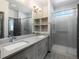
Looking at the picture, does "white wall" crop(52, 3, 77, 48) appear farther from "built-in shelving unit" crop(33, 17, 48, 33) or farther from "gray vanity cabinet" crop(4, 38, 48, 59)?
"gray vanity cabinet" crop(4, 38, 48, 59)

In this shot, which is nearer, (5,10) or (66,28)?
(5,10)

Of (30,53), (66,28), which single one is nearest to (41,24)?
(66,28)

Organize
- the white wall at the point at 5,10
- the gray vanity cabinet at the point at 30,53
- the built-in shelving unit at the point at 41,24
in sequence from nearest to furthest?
the gray vanity cabinet at the point at 30,53 < the white wall at the point at 5,10 < the built-in shelving unit at the point at 41,24

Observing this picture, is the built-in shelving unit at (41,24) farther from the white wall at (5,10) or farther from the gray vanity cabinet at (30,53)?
the white wall at (5,10)

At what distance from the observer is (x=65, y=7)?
4051 mm

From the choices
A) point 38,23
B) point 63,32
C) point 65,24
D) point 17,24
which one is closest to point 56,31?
point 63,32

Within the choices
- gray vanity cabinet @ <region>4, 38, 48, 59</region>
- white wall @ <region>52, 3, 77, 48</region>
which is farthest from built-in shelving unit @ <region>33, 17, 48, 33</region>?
gray vanity cabinet @ <region>4, 38, 48, 59</region>

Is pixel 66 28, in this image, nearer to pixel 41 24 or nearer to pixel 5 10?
pixel 41 24


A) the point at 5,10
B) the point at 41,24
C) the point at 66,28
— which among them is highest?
the point at 5,10

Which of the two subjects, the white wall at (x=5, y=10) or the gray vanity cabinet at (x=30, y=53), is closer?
the gray vanity cabinet at (x=30, y=53)

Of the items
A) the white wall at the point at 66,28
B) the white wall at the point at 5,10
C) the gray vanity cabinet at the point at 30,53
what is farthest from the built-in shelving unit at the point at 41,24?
the white wall at the point at 5,10

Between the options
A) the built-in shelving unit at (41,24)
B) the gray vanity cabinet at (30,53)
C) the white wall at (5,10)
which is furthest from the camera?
the built-in shelving unit at (41,24)

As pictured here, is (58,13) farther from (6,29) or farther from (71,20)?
(6,29)

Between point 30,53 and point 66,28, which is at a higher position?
point 66,28
